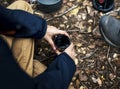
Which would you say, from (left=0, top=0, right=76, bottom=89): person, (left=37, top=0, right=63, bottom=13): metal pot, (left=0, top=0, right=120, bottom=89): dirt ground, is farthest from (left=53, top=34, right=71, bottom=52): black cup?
(left=37, top=0, right=63, bottom=13): metal pot

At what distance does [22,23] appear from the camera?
252cm

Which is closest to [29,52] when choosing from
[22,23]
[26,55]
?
A: [26,55]

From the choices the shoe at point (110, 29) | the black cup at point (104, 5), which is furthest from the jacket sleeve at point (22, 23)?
the black cup at point (104, 5)

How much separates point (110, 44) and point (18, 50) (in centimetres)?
106

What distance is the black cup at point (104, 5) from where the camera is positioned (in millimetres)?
3378

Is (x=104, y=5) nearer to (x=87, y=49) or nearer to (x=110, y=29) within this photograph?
(x=110, y=29)

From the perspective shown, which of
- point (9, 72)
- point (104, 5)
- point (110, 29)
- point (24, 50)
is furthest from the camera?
point (104, 5)

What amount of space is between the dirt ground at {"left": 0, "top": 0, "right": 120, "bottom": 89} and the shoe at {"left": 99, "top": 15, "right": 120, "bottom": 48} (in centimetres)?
7

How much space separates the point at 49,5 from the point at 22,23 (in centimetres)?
94

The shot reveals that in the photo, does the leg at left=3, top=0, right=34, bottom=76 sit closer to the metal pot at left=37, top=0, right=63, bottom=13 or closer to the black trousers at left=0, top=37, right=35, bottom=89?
the black trousers at left=0, top=37, right=35, bottom=89

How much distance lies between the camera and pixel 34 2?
3.61 meters

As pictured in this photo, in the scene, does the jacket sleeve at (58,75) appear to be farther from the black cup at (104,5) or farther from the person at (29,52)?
the black cup at (104,5)

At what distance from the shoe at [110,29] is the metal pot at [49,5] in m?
0.54

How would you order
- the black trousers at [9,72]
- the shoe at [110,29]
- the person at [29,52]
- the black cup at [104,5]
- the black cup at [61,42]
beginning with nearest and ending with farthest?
the black trousers at [9,72], the person at [29,52], the black cup at [61,42], the shoe at [110,29], the black cup at [104,5]
